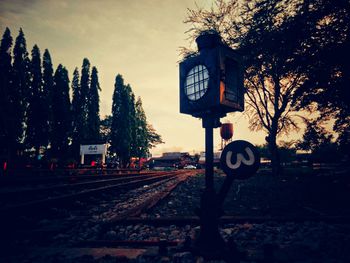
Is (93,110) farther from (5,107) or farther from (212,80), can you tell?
(212,80)

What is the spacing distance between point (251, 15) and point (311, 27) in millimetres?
1818

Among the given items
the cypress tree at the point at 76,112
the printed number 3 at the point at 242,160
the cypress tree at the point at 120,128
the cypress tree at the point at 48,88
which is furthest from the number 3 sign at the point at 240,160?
the cypress tree at the point at 76,112

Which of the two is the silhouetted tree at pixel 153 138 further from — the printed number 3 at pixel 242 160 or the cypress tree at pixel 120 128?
the printed number 3 at pixel 242 160

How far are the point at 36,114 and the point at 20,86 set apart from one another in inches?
173

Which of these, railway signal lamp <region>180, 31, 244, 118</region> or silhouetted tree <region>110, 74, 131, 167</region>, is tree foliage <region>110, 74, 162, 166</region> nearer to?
silhouetted tree <region>110, 74, 131, 167</region>

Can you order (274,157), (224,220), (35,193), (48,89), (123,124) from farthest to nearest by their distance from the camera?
(123,124) < (48,89) < (274,157) < (35,193) < (224,220)

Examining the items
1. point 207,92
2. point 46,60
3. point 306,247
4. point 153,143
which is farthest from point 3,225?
point 153,143

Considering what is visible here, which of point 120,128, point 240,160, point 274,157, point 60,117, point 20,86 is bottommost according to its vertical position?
point 240,160

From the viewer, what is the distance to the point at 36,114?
33.8 m

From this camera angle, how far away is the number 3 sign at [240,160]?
1965 mm

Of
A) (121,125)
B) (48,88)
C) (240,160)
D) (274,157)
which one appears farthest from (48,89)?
(240,160)

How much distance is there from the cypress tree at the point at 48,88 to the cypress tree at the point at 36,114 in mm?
267

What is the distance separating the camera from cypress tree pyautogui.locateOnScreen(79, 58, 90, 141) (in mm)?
40722

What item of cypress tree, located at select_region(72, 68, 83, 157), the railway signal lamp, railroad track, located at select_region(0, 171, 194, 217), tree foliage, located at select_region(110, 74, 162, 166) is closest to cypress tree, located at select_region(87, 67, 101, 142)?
cypress tree, located at select_region(72, 68, 83, 157)
